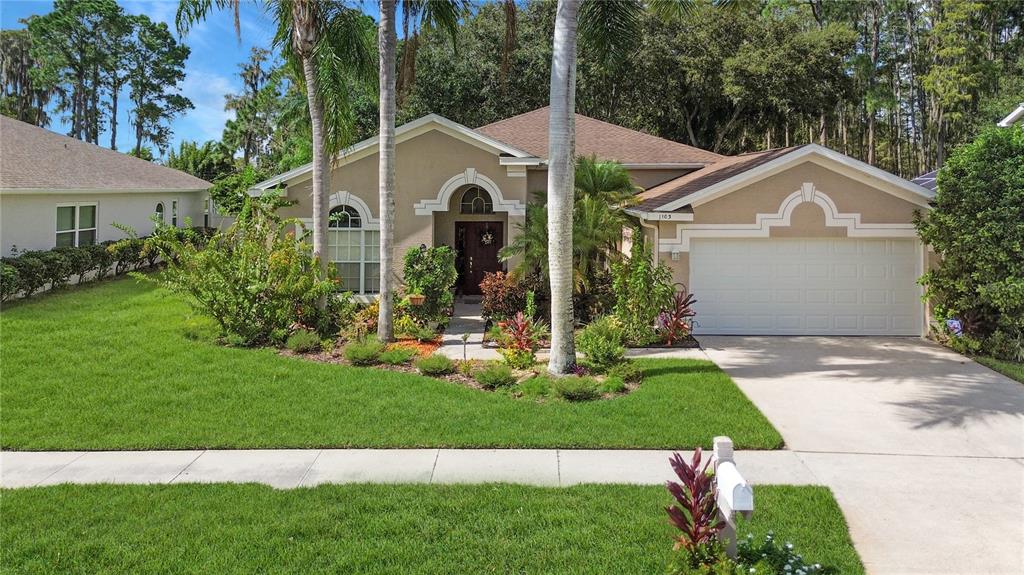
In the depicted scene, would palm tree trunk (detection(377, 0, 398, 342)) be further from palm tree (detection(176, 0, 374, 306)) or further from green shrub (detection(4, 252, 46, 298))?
green shrub (detection(4, 252, 46, 298))

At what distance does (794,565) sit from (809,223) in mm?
11552

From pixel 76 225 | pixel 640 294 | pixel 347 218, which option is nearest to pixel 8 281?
pixel 76 225

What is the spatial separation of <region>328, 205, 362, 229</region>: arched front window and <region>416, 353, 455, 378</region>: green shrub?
7491mm

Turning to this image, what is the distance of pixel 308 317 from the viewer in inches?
578

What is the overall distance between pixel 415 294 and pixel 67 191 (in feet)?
37.2

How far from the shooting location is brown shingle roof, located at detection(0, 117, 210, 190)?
1920 centimetres

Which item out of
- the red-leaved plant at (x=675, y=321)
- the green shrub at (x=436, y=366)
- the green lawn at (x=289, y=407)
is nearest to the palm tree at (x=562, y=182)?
the green lawn at (x=289, y=407)

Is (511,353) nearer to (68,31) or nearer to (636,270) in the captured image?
(636,270)

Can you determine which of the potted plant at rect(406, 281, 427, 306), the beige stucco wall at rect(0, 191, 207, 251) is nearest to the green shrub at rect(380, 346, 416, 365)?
the potted plant at rect(406, 281, 427, 306)

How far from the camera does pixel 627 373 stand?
11305 mm

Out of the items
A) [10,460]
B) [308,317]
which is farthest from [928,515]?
[308,317]

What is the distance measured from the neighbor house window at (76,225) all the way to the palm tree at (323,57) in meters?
9.72

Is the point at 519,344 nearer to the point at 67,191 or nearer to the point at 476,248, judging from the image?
the point at 476,248

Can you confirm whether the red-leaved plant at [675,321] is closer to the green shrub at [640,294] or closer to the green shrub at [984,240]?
the green shrub at [640,294]
